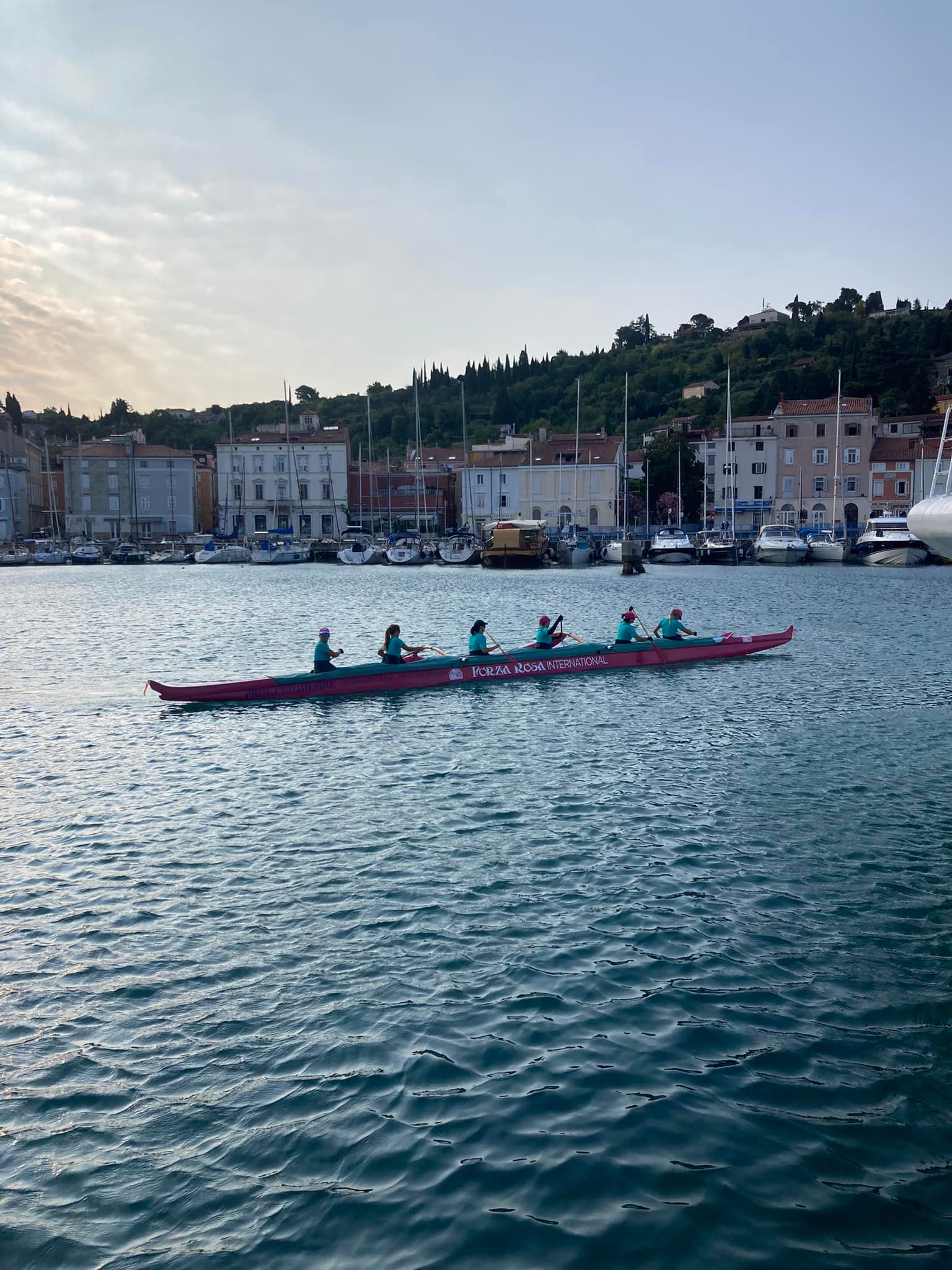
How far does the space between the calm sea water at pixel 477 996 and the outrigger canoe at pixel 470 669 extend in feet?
9.91

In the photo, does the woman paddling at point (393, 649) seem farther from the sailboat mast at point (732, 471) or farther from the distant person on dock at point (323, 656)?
the sailboat mast at point (732, 471)

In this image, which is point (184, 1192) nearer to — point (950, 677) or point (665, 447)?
point (950, 677)

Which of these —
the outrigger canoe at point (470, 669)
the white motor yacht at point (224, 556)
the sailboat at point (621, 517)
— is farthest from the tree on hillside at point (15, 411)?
the outrigger canoe at point (470, 669)

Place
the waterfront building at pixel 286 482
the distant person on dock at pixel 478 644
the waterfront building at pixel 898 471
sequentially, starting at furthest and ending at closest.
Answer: the waterfront building at pixel 286 482
the waterfront building at pixel 898 471
the distant person on dock at pixel 478 644

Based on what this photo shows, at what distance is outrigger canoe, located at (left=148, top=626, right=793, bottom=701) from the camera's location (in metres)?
22.0

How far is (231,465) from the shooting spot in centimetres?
10800

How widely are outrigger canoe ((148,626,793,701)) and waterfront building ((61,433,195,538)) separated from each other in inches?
3527

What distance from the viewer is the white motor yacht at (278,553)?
8631 centimetres

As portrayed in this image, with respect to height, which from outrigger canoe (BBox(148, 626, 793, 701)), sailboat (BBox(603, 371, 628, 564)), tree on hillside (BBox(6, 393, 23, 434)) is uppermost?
tree on hillside (BBox(6, 393, 23, 434))

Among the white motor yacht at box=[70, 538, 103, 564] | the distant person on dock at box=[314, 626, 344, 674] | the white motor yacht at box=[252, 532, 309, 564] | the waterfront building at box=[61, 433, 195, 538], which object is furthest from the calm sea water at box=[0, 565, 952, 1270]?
the waterfront building at box=[61, 433, 195, 538]

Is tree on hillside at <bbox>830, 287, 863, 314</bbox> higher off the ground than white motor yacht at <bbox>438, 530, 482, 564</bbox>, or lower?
higher

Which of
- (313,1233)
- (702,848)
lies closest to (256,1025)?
(313,1233)

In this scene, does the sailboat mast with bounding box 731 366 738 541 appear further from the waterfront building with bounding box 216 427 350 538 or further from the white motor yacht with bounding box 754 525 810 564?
the waterfront building with bounding box 216 427 350 538

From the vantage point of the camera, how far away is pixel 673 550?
78.2 m
